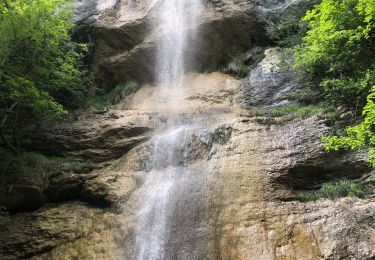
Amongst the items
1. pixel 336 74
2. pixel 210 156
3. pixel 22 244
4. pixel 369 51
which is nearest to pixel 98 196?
pixel 22 244

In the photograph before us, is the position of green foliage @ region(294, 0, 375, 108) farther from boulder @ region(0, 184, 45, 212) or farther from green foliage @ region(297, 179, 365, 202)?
boulder @ region(0, 184, 45, 212)

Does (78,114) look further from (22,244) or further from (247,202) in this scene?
(247,202)

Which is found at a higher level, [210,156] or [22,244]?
[210,156]

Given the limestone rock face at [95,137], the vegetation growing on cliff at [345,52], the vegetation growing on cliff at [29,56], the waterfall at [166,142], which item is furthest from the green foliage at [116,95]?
the vegetation growing on cliff at [345,52]

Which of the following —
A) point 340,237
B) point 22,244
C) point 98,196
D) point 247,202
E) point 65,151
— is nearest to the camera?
point 340,237

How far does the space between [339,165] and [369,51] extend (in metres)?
4.45

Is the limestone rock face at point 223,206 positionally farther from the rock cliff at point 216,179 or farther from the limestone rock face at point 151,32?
the limestone rock face at point 151,32

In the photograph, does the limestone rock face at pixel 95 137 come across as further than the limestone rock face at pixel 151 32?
No

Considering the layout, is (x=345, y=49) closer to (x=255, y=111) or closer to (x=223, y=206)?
(x=255, y=111)

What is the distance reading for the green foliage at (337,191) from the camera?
8953 mm

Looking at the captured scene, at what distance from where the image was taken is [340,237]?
26.6ft

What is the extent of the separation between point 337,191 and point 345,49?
17.7ft

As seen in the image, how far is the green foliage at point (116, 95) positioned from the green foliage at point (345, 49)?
949cm

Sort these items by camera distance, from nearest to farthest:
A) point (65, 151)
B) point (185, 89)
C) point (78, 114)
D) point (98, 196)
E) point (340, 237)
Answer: point (340, 237), point (98, 196), point (65, 151), point (78, 114), point (185, 89)
